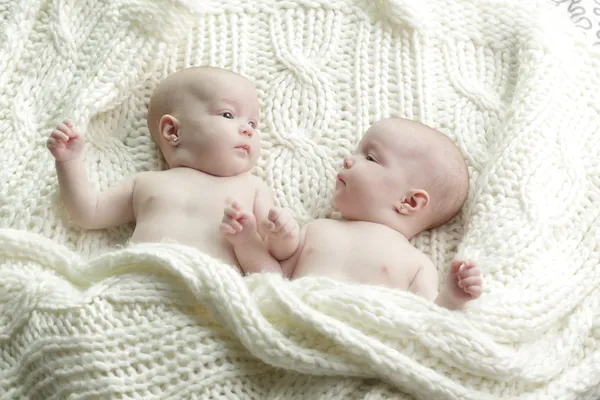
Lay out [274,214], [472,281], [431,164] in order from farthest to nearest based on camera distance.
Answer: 1. [431,164]
2. [274,214]
3. [472,281]

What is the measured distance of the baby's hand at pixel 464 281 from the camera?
1169 mm

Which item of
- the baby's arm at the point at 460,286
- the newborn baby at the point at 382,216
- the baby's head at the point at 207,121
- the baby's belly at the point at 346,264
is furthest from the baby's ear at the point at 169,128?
the baby's arm at the point at 460,286

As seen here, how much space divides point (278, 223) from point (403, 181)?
255 mm

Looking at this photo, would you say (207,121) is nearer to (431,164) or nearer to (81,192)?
(81,192)

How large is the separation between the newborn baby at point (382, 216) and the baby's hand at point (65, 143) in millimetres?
296

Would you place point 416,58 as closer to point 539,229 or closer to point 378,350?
point 539,229

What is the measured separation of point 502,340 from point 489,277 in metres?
0.12

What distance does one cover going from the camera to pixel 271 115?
152 centimetres

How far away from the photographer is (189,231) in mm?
1323

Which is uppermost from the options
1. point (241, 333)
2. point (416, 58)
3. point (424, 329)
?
point (416, 58)

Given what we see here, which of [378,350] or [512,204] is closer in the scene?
[378,350]

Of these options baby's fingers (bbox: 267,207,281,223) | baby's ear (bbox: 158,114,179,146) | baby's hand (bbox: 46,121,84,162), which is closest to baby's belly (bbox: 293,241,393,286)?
baby's fingers (bbox: 267,207,281,223)

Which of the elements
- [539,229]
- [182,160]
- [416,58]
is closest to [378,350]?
[539,229]

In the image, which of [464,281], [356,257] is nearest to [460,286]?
[464,281]
